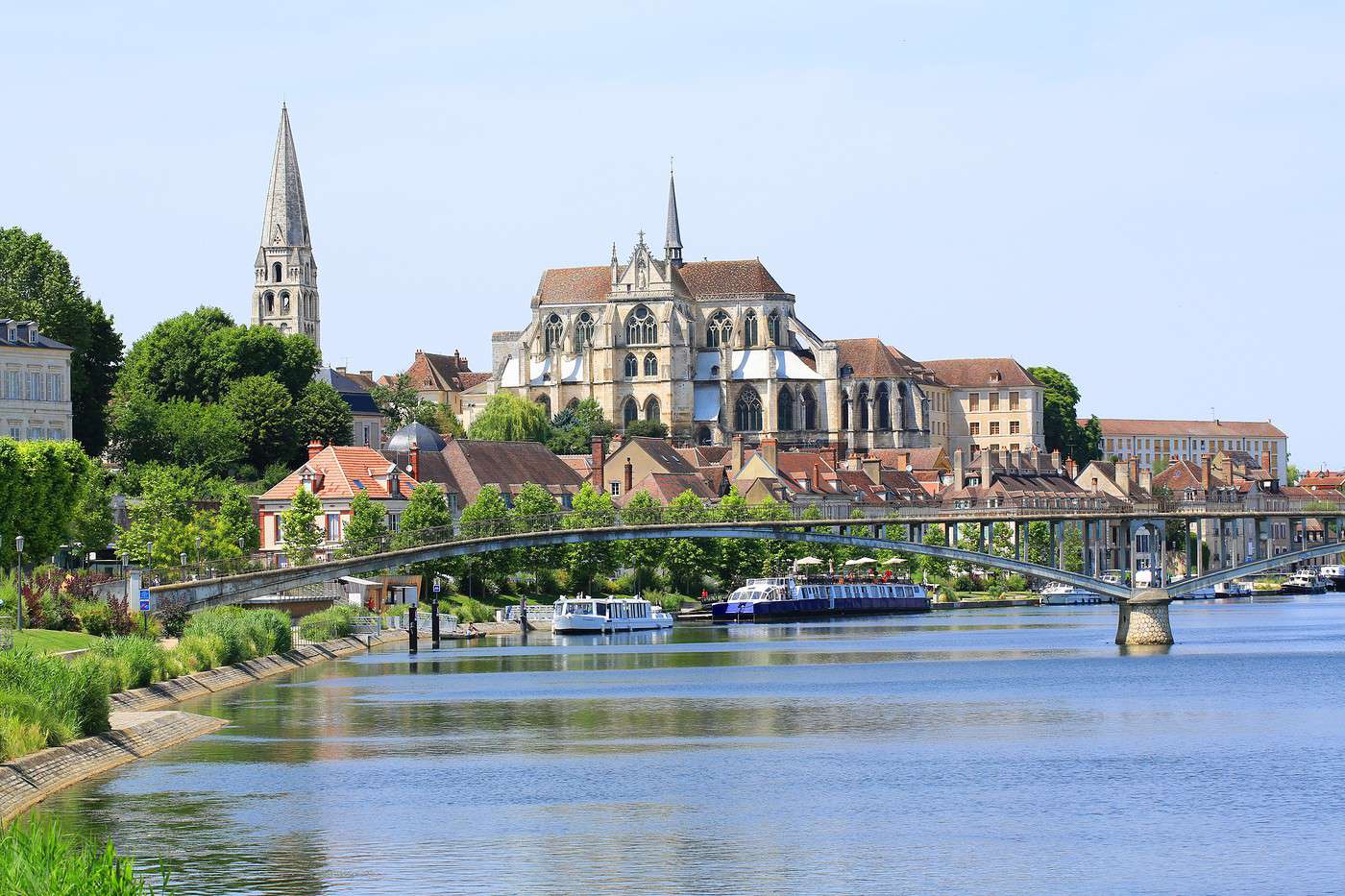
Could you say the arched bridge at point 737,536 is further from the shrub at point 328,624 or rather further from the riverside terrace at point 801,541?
the shrub at point 328,624

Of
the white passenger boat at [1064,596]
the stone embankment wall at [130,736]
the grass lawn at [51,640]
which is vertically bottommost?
the stone embankment wall at [130,736]

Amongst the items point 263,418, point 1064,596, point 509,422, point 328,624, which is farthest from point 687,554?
point 509,422

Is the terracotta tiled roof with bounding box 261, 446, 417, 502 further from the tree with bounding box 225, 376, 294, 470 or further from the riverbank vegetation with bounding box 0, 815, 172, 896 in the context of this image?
the riverbank vegetation with bounding box 0, 815, 172, 896

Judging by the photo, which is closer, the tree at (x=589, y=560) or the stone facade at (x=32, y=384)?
the stone facade at (x=32, y=384)

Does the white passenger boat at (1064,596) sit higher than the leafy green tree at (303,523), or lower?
lower

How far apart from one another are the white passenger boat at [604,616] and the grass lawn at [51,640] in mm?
50388

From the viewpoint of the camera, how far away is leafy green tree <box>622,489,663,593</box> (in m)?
128

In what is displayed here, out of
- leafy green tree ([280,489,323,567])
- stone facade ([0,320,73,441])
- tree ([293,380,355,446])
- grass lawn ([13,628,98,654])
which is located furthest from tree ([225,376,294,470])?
grass lawn ([13,628,98,654])

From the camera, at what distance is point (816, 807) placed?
4316 cm

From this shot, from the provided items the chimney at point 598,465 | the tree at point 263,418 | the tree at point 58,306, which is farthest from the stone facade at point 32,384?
the chimney at point 598,465

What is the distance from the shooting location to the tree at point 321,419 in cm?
14688

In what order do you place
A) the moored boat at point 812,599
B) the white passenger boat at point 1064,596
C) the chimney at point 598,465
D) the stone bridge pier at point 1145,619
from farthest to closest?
the white passenger boat at point 1064,596
the chimney at point 598,465
the moored boat at point 812,599
the stone bridge pier at point 1145,619

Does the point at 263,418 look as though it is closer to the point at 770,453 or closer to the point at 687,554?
the point at 687,554

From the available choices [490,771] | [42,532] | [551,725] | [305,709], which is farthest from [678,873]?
[42,532]
